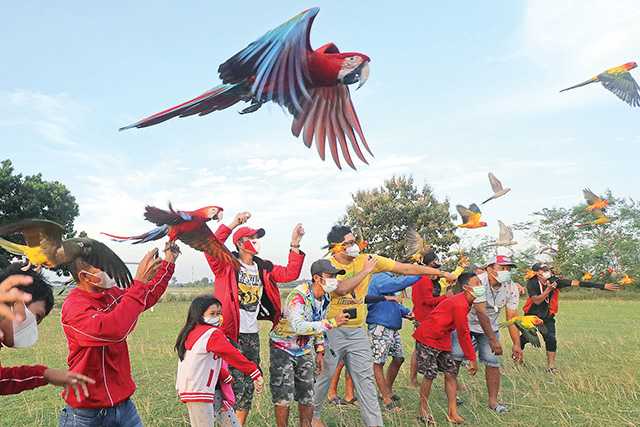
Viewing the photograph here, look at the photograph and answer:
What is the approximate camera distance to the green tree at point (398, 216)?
3544 centimetres

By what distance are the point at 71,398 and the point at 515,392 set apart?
5534 millimetres

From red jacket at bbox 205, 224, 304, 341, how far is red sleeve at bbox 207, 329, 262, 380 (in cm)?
73

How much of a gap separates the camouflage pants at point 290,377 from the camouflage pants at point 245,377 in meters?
0.17

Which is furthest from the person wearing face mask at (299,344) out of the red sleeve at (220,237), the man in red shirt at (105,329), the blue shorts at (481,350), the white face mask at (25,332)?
the white face mask at (25,332)

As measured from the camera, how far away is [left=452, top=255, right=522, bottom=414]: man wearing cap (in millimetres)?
6226

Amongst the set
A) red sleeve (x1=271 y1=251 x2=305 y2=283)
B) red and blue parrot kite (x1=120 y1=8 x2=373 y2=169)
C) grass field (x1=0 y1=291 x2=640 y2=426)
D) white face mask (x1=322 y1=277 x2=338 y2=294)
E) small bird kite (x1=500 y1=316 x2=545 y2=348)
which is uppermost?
red and blue parrot kite (x1=120 y1=8 x2=373 y2=169)

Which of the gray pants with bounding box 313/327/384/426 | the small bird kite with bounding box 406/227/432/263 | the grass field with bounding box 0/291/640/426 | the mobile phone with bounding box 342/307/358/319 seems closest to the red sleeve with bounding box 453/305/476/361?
the grass field with bounding box 0/291/640/426

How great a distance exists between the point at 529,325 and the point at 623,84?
3.66 m

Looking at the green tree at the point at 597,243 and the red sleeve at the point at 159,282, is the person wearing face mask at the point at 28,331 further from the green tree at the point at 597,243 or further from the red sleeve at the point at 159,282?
the green tree at the point at 597,243

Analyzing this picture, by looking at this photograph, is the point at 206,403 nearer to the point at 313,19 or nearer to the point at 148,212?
the point at 148,212

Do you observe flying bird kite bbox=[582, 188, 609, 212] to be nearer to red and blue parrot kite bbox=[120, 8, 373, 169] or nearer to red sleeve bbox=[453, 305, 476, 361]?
red sleeve bbox=[453, 305, 476, 361]

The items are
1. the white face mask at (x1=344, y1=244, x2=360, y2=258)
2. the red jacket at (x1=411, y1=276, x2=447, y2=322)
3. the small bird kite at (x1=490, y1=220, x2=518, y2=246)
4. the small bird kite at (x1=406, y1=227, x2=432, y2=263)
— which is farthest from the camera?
the small bird kite at (x1=490, y1=220, x2=518, y2=246)

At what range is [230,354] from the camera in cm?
363

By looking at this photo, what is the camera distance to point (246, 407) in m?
4.78
